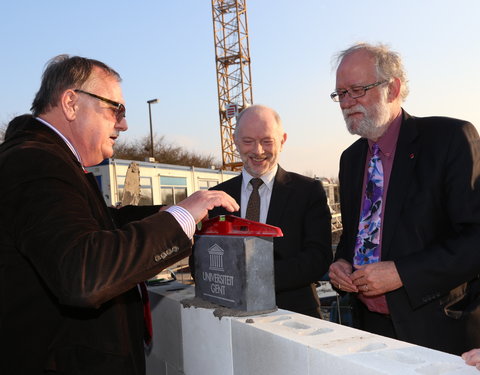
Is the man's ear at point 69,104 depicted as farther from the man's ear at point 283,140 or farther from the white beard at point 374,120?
the man's ear at point 283,140

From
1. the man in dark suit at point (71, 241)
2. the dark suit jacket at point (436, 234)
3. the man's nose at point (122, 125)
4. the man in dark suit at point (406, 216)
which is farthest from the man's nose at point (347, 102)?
the man's nose at point (122, 125)

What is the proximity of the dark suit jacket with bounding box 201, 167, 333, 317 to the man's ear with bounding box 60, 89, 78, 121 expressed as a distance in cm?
142

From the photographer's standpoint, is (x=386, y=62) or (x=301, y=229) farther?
(x=301, y=229)

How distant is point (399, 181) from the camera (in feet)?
7.57

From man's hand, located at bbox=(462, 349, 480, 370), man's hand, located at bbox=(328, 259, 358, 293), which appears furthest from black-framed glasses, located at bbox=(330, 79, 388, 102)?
man's hand, located at bbox=(462, 349, 480, 370)

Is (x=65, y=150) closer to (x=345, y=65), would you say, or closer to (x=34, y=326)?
(x=34, y=326)

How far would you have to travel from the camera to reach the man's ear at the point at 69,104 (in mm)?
1822

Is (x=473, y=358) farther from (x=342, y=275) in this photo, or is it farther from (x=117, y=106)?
(x=117, y=106)

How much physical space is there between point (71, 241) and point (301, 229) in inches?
74.9

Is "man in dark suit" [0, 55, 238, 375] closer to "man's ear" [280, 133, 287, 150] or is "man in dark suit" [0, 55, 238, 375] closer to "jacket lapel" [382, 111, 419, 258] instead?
"jacket lapel" [382, 111, 419, 258]

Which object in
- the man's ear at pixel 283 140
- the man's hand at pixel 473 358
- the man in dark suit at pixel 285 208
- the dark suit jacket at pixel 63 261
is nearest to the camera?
the man's hand at pixel 473 358

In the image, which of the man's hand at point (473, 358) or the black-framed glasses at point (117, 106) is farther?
the black-framed glasses at point (117, 106)

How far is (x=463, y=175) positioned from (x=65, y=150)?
5.64 feet

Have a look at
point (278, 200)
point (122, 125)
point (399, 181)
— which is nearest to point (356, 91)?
point (399, 181)
